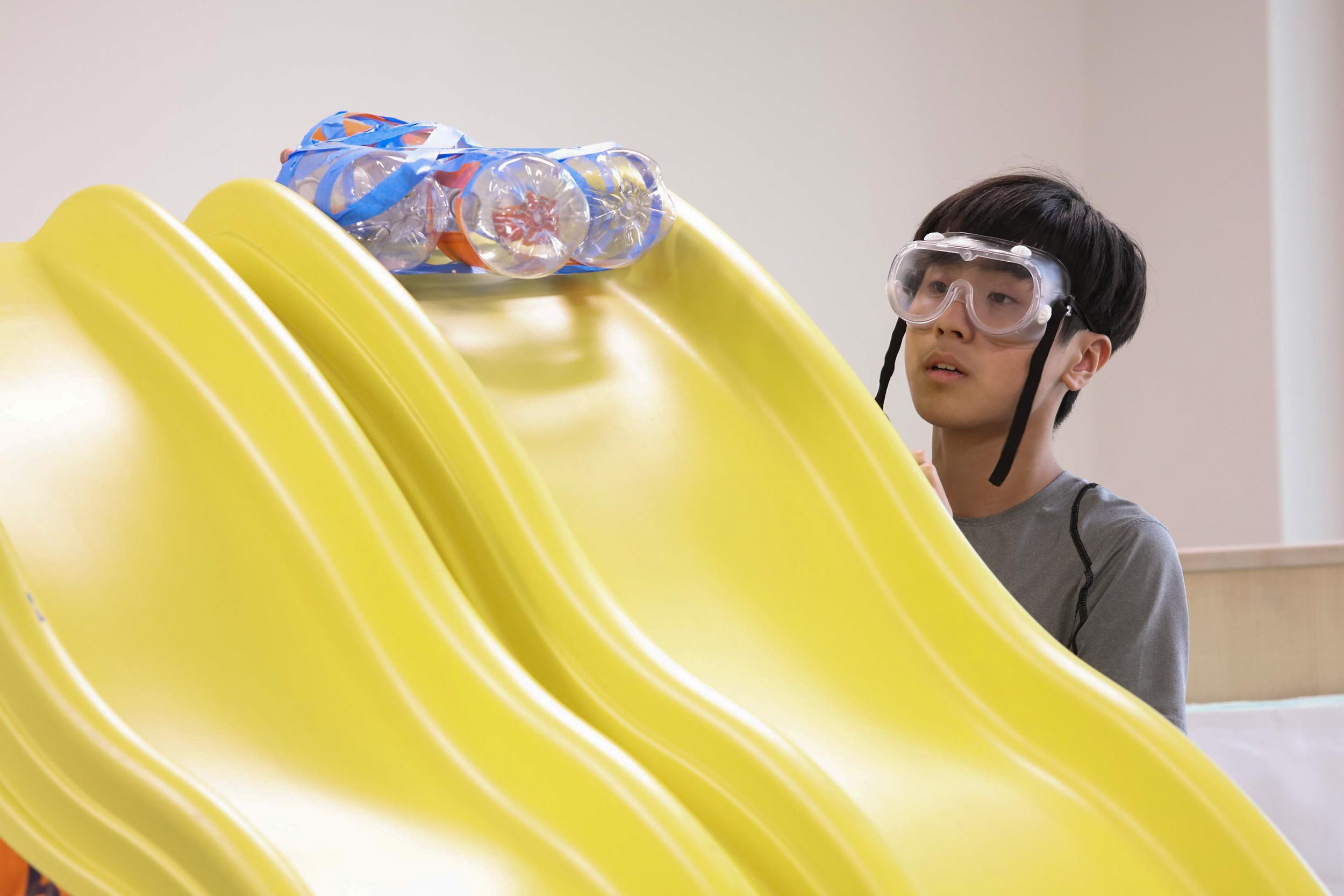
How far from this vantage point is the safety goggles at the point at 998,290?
1222 millimetres

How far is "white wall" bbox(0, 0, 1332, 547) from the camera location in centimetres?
229

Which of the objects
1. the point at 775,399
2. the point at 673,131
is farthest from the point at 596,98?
the point at 775,399

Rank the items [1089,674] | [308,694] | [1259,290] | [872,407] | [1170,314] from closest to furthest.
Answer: [308,694], [1089,674], [872,407], [1259,290], [1170,314]

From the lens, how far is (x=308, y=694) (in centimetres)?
68

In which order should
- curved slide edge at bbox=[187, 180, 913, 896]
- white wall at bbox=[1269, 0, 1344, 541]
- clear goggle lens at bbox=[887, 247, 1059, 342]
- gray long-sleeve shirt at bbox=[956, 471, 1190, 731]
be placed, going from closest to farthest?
curved slide edge at bbox=[187, 180, 913, 896] → gray long-sleeve shirt at bbox=[956, 471, 1190, 731] → clear goggle lens at bbox=[887, 247, 1059, 342] → white wall at bbox=[1269, 0, 1344, 541]

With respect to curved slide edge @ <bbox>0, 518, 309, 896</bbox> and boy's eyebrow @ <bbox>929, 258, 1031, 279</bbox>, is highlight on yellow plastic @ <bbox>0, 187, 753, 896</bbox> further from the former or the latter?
boy's eyebrow @ <bbox>929, 258, 1031, 279</bbox>

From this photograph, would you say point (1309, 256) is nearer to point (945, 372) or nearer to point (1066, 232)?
point (1066, 232)

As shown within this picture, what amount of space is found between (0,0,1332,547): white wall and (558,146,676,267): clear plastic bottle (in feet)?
5.10

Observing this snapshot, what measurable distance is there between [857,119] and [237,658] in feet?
8.92

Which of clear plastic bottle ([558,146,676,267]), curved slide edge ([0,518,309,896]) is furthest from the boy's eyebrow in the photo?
curved slide edge ([0,518,309,896])

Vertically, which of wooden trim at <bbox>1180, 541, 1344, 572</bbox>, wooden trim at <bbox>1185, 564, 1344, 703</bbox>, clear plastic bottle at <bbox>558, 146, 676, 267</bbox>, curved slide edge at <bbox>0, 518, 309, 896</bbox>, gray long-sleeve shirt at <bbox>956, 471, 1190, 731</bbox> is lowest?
wooden trim at <bbox>1185, 564, 1344, 703</bbox>

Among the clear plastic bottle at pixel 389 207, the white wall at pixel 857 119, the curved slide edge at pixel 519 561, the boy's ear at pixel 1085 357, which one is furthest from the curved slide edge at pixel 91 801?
the white wall at pixel 857 119

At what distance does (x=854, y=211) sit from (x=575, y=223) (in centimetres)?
229

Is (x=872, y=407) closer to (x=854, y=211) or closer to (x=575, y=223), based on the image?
(x=575, y=223)
